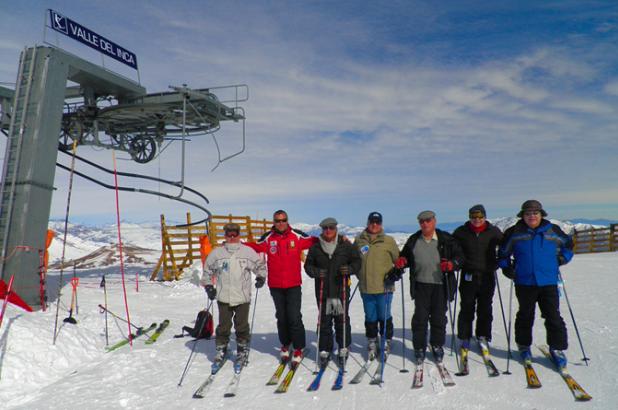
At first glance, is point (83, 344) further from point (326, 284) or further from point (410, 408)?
point (410, 408)

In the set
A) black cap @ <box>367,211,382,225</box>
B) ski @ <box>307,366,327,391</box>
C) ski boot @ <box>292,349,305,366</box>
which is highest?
black cap @ <box>367,211,382,225</box>

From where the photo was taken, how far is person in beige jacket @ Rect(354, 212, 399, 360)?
229 inches

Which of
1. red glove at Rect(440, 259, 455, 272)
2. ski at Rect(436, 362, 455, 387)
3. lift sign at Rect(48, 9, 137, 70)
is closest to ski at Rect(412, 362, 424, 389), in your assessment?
ski at Rect(436, 362, 455, 387)

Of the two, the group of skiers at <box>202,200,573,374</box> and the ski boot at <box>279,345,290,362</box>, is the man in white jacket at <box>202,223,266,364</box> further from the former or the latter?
the ski boot at <box>279,345,290,362</box>

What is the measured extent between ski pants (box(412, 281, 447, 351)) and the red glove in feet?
0.83

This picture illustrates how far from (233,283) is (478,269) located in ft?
12.0

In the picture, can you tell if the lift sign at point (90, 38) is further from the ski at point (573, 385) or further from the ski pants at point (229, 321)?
the ski at point (573, 385)

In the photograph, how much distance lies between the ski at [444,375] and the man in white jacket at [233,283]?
2785 mm

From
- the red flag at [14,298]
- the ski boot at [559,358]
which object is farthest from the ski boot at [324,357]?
the red flag at [14,298]

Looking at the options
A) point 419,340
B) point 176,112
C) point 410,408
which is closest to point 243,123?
point 176,112

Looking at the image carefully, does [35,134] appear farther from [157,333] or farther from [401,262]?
[401,262]

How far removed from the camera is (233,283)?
5898 mm

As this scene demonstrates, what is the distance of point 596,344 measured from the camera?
6.16 meters

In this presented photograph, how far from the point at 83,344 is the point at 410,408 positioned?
5.93 metres
